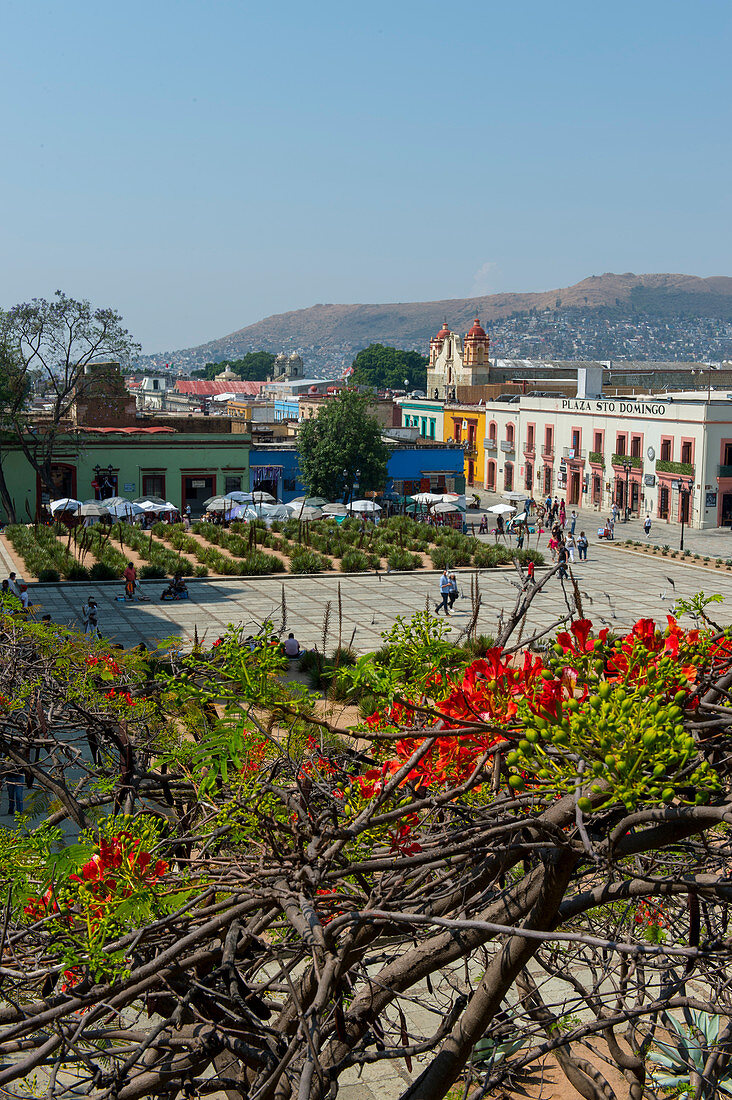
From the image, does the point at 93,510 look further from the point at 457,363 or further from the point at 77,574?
the point at 457,363

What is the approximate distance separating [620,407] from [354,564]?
23645mm

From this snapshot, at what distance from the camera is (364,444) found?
1773 inches

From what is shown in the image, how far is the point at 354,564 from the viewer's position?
102ft

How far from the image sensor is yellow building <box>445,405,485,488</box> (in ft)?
205

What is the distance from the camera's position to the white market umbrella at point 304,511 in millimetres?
37934

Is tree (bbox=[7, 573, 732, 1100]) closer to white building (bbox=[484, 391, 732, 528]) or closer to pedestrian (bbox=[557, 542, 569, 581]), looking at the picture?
pedestrian (bbox=[557, 542, 569, 581])

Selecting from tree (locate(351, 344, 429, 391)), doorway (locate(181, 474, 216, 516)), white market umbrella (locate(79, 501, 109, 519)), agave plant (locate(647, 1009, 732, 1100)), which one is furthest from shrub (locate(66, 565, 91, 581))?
tree (locate(351, 344, 429, 391))

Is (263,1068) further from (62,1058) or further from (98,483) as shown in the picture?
(98,483)

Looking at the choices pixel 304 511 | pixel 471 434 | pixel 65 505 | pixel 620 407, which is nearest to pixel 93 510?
pixel 65 505

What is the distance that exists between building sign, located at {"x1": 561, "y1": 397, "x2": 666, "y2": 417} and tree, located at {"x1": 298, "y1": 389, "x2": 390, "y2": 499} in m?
12.0

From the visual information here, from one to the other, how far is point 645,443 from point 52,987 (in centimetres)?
4645

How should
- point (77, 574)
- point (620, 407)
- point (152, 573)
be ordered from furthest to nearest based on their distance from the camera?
point (620, 407) → point (152, 573) → point (77, 574)

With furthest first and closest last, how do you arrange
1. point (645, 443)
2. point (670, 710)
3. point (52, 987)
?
1. point (645, 443)
2. point (52, 987)
3. point (670, 710)

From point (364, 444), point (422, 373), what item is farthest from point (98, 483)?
point (422, 373)
